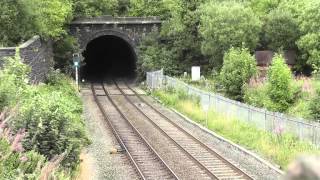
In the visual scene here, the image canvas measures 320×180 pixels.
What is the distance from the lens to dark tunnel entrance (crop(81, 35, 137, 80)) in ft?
217

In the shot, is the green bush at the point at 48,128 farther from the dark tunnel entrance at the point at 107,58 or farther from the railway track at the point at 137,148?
the dark tunnel entrance at the point at 107,58

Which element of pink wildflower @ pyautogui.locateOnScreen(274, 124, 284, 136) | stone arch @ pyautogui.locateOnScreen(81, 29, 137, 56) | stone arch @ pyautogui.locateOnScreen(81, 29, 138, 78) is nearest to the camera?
pink wildflower @ pyautogui.locateOnScreen(274, 124, 284, 136)

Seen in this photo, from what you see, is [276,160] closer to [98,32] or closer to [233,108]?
[233,108]

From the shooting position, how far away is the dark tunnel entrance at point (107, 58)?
6625cm

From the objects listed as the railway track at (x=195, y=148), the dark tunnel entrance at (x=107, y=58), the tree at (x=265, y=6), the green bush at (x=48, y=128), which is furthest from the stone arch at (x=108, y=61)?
the green bush at (x=48, y=128)

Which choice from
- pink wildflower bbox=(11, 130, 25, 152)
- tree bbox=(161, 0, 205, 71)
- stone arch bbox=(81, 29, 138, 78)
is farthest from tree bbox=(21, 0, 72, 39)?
pink wildflower bbox=(11, 130, 25, 152)

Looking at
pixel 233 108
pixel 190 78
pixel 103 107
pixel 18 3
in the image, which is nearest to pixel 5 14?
pixel 18 3

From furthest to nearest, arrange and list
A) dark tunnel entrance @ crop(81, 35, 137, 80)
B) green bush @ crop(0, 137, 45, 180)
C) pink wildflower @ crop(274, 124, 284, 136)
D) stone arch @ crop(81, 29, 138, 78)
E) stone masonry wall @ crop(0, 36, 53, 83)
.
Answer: dark tunnel entrance @ crop(81, 35, 137, 80)
stone arch @ crop(81, 29, 138, 78)
stone masonry wall @ crop(0, 36, 53, 83)
pink wildflower @ crop(274, 124, 284, 136)
green bush @ crop(0, 137, 45, 180)

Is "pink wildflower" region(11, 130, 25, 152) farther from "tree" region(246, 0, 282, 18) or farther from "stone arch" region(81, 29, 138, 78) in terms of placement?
"stone arch" region(81, 29, 138, 78)

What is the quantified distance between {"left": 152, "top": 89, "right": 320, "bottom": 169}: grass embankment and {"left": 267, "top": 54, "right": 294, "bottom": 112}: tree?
2.85 m

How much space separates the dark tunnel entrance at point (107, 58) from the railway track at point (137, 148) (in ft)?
109

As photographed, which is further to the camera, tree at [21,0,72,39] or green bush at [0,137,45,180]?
tree at [21,0,72,39]

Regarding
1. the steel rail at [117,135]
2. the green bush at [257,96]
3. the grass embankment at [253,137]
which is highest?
Answer: the green bush at [257,96]

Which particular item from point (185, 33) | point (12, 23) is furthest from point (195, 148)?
point (185, 33)
